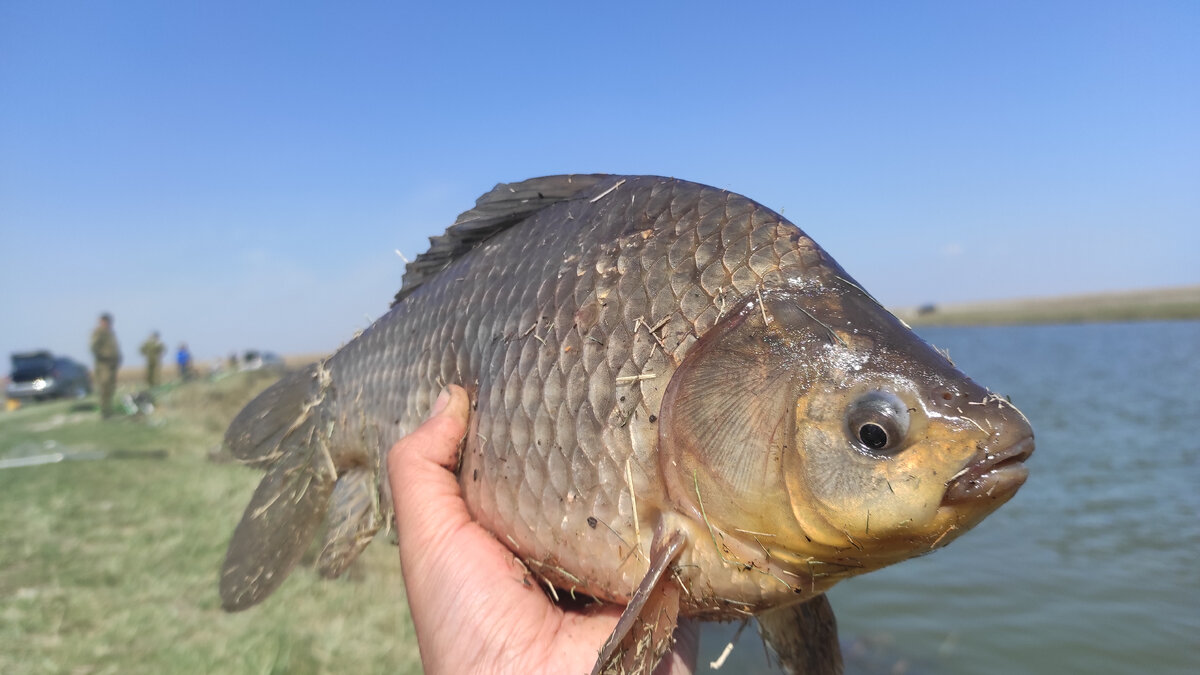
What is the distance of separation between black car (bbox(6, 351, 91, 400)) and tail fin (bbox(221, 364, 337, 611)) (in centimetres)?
2574

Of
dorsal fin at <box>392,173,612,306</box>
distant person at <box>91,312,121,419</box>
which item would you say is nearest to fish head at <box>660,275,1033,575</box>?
dorsal fin at <box>392,173,612,306</box>

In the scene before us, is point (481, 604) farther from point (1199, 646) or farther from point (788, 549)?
point (1199, 646)

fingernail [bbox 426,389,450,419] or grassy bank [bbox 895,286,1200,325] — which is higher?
fingernail [bbox 426,389,450,419]

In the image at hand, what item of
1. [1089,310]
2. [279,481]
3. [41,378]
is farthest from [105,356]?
[1089,310]

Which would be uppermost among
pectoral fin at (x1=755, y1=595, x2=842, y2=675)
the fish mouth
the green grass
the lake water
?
the fish mouth

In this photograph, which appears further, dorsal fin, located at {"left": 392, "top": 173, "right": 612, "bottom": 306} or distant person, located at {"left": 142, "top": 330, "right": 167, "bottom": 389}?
distant person, located at {"left": 142, "top": 330, "right": 167, "bottom": 389}

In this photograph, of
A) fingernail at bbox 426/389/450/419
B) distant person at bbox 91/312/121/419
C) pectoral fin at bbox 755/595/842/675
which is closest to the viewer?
pectoral fin at bbox 755/595/842/675

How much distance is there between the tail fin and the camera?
3035 mm

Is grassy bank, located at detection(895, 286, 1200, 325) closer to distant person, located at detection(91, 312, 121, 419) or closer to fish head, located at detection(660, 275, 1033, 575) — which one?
distant person, located at detection(91, 312, 121, 419)

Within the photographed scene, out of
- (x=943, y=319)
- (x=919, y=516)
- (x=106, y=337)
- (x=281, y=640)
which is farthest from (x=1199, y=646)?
(x=943, y=319)

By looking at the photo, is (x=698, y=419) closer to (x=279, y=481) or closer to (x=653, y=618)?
(x=653, y=618)

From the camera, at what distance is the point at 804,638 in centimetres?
222

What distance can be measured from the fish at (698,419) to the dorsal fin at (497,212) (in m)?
0.02

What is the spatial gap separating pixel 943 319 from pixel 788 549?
3415 inches
